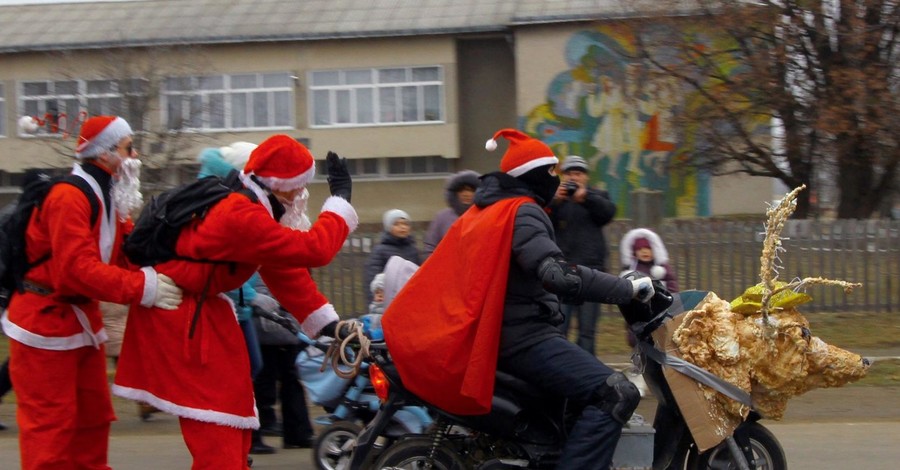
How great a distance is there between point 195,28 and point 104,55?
7916mm

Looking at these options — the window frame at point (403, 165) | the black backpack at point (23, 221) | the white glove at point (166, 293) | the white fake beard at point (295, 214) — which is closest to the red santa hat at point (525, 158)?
the white fake beard at point (295, 214)

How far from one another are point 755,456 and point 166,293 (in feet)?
8.92

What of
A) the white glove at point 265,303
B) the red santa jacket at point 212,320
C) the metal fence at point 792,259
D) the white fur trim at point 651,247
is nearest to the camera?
the red santa jacket at point 212,320

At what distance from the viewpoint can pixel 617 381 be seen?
4.54 meters

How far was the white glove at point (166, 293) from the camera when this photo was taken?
14.2ft

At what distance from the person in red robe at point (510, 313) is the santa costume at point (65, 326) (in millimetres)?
1298

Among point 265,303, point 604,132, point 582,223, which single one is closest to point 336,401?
point 265,303

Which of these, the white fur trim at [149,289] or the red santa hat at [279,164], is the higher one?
the red santa hat at [279,164]

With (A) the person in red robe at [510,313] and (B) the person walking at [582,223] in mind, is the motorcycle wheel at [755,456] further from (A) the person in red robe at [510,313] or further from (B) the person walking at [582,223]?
(B) the person walking at [582,223]

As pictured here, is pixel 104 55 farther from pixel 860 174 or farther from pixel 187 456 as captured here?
pixel 187 456

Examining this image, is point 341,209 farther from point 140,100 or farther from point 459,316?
point 140,100

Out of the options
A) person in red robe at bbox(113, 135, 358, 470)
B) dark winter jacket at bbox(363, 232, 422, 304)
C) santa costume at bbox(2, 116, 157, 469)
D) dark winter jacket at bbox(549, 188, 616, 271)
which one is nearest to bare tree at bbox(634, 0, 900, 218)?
dark winter jacket at bbox(549, 188, 616, 271)

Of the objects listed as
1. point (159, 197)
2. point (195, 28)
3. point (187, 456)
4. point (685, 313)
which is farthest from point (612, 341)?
point (195, 28)

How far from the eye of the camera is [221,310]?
4.50 metres
